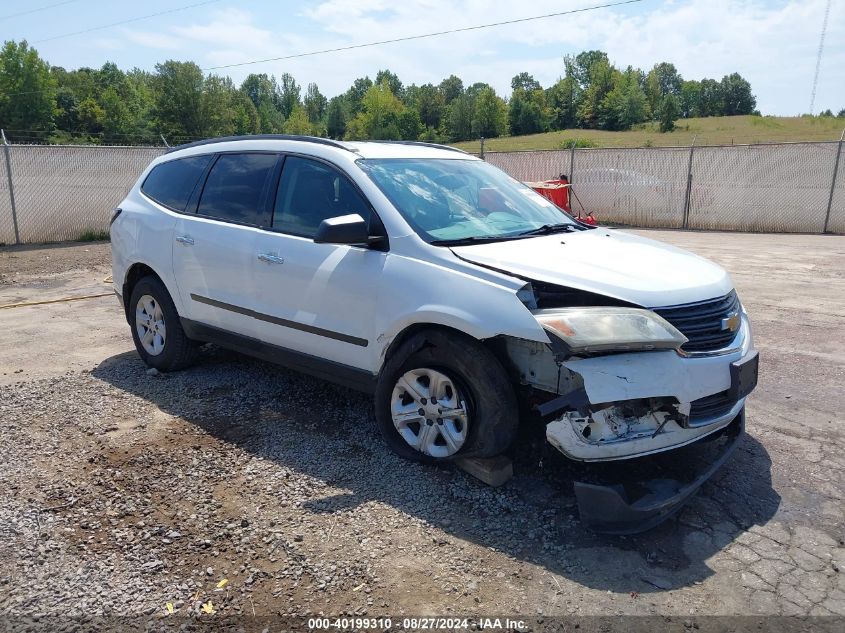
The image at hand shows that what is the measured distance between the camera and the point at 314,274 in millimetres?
4234

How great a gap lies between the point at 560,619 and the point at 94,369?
15.4 feet

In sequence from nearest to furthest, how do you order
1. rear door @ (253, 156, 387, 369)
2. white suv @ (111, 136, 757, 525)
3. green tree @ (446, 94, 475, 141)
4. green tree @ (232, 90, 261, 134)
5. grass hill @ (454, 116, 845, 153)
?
white suv @ (111, 136, 757, 525) → rear door @ (253, 156, 387, 369) → grass hill @ (454, 116, 845, 153) → green tree @ (232, 90, 261, 134) → green tree @ (446, 94, 475, 141)

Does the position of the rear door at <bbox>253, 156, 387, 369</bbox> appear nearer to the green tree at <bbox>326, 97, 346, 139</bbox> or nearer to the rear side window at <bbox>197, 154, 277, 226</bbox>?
the rear side window at <bbox>197, 154, 277, 226</bbox>

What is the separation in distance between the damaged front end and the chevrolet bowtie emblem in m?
0.17

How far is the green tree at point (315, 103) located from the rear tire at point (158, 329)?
135m

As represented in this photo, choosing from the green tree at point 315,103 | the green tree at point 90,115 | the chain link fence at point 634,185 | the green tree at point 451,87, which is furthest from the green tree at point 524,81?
the chain link fence at point 634,185

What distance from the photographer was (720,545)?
3141 millimetres

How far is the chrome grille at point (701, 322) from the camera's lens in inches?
132

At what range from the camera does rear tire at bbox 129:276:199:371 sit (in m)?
5.45

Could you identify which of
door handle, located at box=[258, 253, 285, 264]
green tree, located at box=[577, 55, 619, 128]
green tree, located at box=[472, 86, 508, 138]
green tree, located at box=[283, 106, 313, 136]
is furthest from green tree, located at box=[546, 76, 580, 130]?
door handle, located at box=[258, 253, 285, 264]

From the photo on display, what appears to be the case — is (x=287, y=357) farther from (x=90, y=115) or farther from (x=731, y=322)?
(x=90, y=115)

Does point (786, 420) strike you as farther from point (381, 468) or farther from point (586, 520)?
point (381, 468)

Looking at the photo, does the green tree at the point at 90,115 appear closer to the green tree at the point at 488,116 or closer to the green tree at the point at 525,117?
the green tree at the point at 488,116

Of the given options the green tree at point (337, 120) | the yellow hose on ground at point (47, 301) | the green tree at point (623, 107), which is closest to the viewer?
the yellow hose on ground at point (47, 301)
